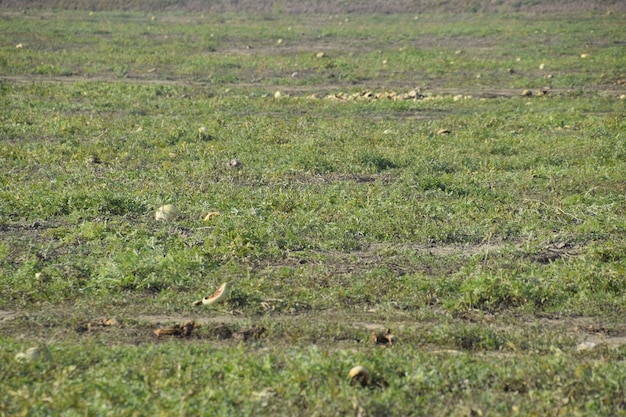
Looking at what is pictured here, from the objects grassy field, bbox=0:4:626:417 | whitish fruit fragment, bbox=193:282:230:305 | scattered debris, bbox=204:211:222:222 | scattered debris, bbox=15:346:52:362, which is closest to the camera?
grassy field, bbox=0:4:626:417

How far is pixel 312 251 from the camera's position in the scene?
7164 millimetres

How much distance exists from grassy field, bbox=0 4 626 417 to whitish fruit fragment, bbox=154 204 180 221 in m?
0.06

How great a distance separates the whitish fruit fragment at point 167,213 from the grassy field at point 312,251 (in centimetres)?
6

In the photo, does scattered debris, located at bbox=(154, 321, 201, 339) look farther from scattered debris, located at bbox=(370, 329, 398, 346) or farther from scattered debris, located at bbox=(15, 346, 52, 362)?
scattered debris, located at bbox=(370, 329, 398, 346)

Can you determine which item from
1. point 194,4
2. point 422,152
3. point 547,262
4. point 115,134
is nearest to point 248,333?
point 547,262

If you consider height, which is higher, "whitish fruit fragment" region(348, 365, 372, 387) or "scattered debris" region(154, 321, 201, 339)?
"whitish fruit fragment" region(348, 365, 372, 387)

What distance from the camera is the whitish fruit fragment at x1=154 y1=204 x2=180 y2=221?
790 centimetres

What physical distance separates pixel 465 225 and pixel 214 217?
89.0 inches

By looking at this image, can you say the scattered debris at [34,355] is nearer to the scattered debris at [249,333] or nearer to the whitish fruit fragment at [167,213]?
the scattered debris at [249,333]

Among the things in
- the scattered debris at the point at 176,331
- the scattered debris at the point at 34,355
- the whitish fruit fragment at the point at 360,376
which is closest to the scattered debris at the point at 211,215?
the scattered debris at the point at 176,331

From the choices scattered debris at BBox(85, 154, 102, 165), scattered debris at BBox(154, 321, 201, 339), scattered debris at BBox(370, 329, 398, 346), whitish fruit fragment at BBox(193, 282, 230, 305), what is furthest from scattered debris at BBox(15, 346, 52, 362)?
scattered debris at BBox(85, 154, 102, 165)

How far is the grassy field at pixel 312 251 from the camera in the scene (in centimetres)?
468

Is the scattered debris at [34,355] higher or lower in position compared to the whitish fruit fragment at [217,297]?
higher

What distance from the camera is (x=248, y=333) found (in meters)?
5.53
